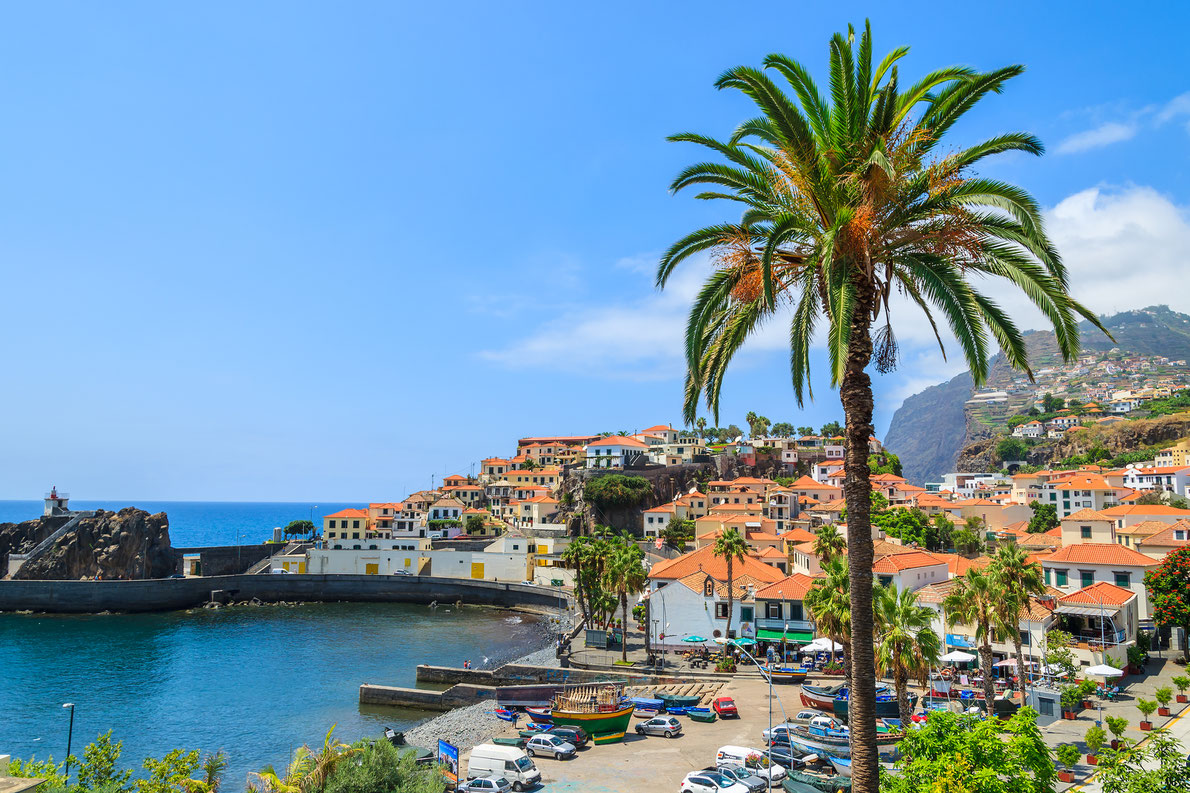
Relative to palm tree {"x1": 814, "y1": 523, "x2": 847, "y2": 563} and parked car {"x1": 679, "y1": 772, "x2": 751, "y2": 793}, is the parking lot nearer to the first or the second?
parked car {"x1": 679, "y1": 772, "x2": 751, "y2": 793}

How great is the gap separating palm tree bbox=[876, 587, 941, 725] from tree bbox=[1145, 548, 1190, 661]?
A: 20.9 metres

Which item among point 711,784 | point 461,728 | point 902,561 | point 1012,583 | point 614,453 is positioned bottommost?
point 461,728

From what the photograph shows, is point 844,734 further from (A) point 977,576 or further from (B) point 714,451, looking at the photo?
(B) point 714,451

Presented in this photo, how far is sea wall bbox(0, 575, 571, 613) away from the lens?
9319 cm

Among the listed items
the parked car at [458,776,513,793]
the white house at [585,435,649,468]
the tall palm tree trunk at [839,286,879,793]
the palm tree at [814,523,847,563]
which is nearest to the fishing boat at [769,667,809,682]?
the palm tree at [814,523,847,563]

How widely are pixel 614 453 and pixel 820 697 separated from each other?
365 ft

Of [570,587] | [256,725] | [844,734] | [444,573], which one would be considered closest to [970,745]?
[844,734]

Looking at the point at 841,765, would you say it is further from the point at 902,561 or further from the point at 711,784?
the point at 902,561

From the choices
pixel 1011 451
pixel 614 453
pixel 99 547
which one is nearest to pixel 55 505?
pixel 99 547

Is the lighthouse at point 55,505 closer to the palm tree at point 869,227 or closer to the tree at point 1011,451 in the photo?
the palm tree at point 869,227

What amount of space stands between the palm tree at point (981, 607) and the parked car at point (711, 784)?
1319 centimetres

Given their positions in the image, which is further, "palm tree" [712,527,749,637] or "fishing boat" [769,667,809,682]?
"palm tree" [712,527,749,637]

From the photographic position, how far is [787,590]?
53.1 metres

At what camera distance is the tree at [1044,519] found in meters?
103
